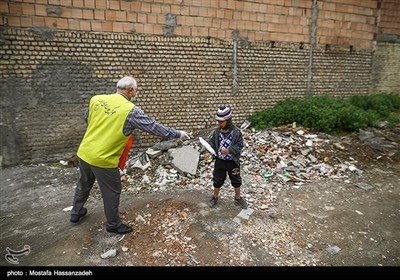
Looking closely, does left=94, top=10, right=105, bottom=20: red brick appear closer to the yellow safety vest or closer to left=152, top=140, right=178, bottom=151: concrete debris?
left=152, top=140, right=178, bottom=151: concrete debris

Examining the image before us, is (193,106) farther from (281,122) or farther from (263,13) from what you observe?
(263,13)

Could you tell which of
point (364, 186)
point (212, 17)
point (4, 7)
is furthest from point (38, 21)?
point (364, 186)

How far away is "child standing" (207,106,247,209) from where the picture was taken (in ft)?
11.3

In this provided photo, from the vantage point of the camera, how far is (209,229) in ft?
10.9

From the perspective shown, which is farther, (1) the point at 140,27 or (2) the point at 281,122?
(2) the point at 281,122

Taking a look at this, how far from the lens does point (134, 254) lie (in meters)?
2.88

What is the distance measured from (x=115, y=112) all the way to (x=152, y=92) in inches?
143

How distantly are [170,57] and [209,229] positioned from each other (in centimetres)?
452

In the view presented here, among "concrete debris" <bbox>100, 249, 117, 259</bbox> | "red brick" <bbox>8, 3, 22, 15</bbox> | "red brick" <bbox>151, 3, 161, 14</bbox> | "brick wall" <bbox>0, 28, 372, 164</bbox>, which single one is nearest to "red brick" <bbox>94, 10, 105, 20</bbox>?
"brick wall" <bbox>0, 28, 372, 164</bbox>

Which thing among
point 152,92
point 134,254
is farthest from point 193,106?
point 134,254

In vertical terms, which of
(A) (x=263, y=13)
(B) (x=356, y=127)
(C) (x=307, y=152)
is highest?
(A) (x=263, y=13)

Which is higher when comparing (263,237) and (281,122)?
(281,122)

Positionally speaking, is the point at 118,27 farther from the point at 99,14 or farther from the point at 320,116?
the point at 320,116
